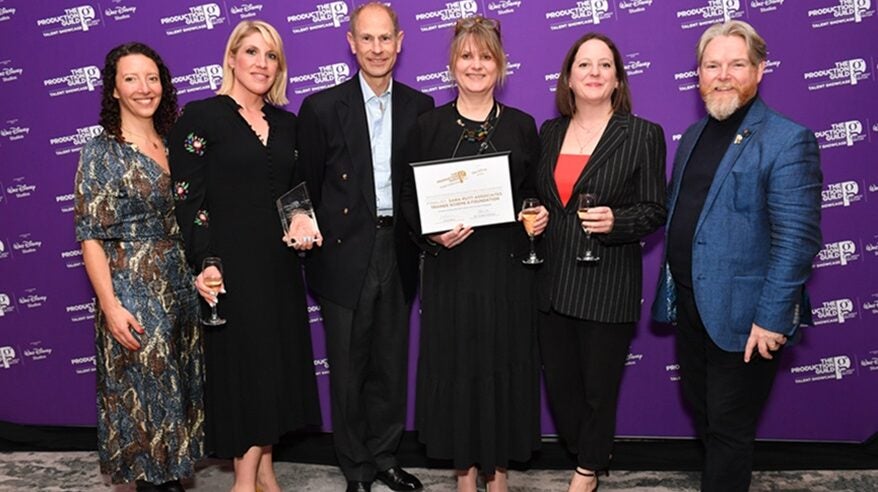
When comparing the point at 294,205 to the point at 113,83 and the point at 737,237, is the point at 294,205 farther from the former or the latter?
the point at 737,237

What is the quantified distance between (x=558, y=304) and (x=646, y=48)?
1578 millimetres

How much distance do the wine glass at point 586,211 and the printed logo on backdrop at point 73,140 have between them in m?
2.80

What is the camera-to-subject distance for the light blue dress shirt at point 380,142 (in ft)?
11.0

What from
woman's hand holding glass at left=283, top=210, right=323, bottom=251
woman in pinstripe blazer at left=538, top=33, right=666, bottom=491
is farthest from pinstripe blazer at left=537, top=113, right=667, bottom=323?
woman's hand holding glass at left=283, top=210, right=323, bottom=251

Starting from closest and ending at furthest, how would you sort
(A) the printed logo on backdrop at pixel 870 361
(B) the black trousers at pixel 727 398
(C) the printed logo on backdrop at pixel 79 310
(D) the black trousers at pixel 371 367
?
1. (B) the black trousers at pixel 727 398
2. (D) the black trousers at pixel 371 367
3. (A) the printed logo on backdrop at pixel 870 361
4. (C) the printed logo on backdrop at pixel 79 310

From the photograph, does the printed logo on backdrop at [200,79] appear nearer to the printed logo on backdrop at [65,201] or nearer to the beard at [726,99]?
the printed logo on backdrop at [65,201]

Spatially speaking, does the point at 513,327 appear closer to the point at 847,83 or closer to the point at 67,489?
the point at 847,83

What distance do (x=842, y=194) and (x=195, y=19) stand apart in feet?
11.3

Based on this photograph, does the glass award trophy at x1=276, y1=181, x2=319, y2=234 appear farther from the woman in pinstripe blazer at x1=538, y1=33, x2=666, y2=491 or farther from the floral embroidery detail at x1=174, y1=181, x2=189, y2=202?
the woman in pinstripe blazer at x1=538, y1=33, x2=666, y2=491

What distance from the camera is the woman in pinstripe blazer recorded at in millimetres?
3088

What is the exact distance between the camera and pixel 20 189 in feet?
14.6

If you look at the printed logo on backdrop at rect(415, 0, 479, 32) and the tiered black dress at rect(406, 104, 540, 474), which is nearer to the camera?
the tiered black dress at rect(406, 104, 540, 474)

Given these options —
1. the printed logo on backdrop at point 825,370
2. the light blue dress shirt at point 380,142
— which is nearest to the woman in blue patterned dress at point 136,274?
the light blue dress shirt at point 380,142

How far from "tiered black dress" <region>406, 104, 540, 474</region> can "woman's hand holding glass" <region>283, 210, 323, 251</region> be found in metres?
0.47
